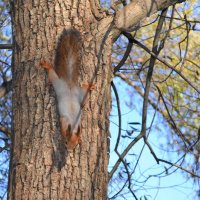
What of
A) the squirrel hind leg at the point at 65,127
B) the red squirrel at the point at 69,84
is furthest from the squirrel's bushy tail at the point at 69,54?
the squirrel hind leg at the point at 65,127

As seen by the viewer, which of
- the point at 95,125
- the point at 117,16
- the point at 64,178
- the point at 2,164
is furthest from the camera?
the point at 2,164

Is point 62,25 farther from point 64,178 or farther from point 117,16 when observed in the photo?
point 64,178

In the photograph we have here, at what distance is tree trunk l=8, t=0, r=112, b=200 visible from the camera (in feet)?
6.31

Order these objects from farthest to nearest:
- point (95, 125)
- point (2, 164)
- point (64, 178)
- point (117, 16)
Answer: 1. point (2, 164)
2. point (117, 16)
3. point (95, 125)
4. point (64, 178)

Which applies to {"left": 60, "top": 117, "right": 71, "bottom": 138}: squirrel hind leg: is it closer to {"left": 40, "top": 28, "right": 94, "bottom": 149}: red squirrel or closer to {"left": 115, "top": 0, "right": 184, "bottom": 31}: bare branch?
{"left": 40, "top": 28, "right": 94, "bottom": 149}: red squirrel

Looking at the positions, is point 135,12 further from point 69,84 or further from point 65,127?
point 65,127

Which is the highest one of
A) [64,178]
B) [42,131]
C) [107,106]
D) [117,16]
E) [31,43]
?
[117,16]

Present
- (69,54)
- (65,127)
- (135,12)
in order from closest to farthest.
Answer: (65,127), (69,54), (135,12)

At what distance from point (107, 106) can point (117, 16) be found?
0.45 metres

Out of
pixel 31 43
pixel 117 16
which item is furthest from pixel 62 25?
pixel 117 16

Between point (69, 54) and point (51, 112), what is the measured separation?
0.84 ft

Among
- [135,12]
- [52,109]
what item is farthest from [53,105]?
[135,12]

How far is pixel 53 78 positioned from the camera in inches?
80.0

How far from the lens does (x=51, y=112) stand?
6.53 feet
